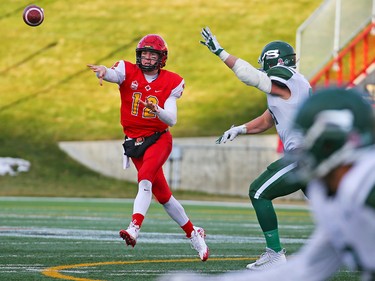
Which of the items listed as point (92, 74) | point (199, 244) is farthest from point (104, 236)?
point (92, 74)

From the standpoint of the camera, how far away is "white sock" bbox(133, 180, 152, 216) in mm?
8023

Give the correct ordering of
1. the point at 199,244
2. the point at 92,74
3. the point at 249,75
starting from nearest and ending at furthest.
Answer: the point at 249,75
the point at 199,244
the point at 92,74

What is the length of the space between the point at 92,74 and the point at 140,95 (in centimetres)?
2059

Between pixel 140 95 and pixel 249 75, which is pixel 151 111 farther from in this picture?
pixel 249 75

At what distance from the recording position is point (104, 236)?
1055 centimetres

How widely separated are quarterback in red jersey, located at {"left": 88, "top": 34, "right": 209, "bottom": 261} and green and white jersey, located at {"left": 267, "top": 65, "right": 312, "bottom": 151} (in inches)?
34.9

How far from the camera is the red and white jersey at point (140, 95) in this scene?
27.6ft

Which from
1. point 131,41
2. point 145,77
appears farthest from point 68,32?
point 145,77

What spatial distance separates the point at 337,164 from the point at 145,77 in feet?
18.1

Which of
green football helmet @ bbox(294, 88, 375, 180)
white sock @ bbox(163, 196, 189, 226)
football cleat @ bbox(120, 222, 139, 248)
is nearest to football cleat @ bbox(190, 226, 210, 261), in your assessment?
white sock @ bbox(163, 196, 189, 226)

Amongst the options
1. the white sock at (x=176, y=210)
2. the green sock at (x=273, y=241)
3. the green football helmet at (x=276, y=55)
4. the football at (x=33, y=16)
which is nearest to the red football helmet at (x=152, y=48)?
the green football helmet at (x=276, y=55)

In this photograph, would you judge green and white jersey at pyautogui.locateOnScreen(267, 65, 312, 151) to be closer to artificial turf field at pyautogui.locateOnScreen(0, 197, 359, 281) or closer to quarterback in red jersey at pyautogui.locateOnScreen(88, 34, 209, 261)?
quarterback in red jersey at pyautogui.locateOnScreen(88, 34, 209, 261)

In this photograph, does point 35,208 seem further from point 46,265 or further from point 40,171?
point 46,265

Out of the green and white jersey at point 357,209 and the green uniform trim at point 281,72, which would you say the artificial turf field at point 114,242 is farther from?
the green and white jersey at point 357,209
